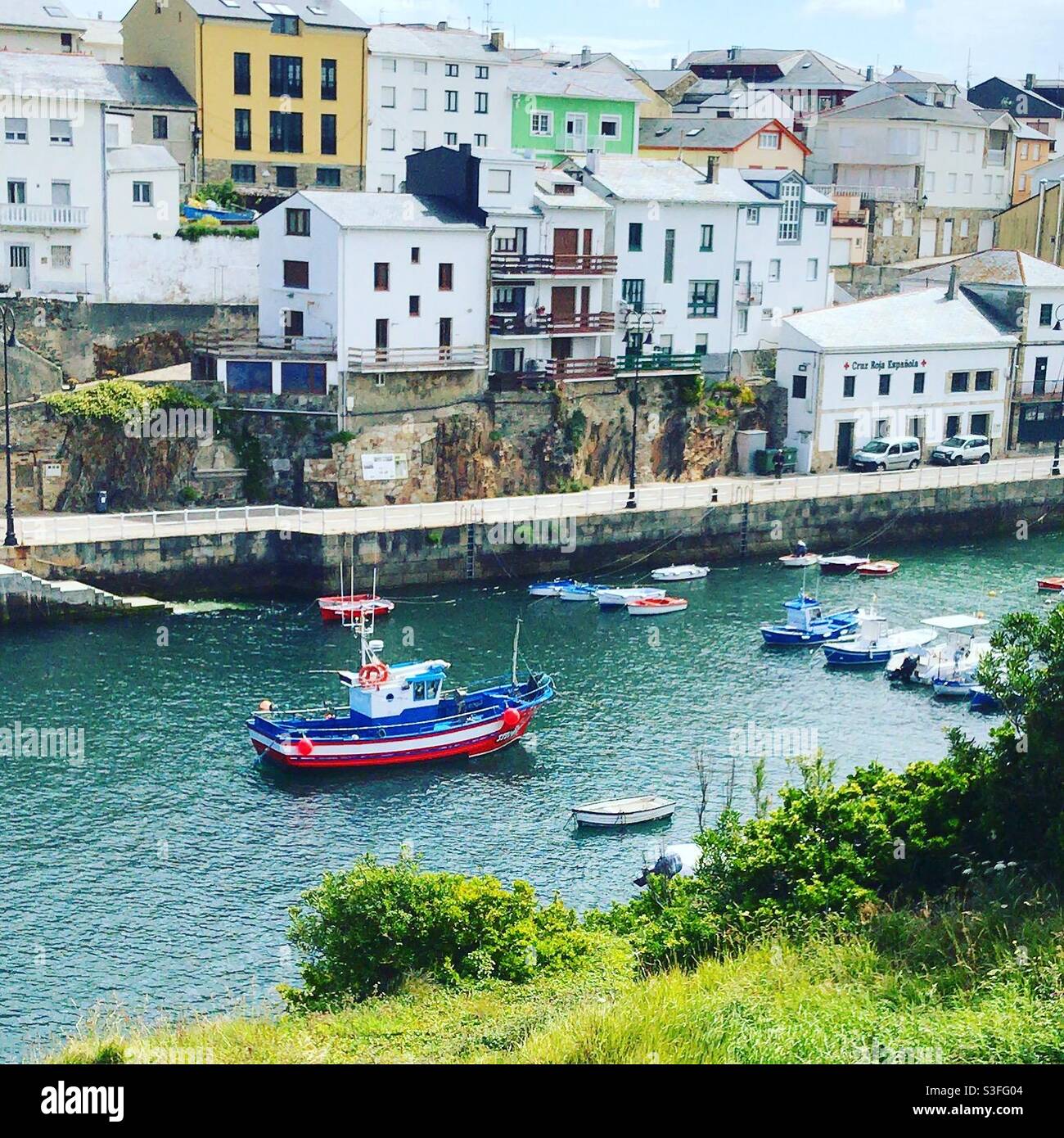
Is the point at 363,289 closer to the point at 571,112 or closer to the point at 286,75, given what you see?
the point at 286,75

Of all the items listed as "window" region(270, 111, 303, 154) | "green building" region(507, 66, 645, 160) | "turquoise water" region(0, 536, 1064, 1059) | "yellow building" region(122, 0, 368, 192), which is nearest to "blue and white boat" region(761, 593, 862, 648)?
"turquoise water" region(0, 536, 1064, 1059)

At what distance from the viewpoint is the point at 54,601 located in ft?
178

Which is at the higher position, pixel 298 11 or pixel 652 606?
pixel 298 11

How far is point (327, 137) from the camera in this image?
79.2 meters

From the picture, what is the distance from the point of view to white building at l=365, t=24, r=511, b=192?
80438 millimetres

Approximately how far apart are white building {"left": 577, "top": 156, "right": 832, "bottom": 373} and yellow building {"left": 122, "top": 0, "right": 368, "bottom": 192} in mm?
12402

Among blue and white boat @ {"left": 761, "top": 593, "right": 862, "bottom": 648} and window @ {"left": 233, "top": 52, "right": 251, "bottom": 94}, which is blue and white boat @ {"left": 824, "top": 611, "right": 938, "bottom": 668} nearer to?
blue and white boat @ {"left": 761, "top": 593, "right": 862, "bottom": 648}

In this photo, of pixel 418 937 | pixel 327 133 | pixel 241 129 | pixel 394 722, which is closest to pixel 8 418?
pixel 394 722

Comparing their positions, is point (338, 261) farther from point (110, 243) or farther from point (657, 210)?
point (657, 210)

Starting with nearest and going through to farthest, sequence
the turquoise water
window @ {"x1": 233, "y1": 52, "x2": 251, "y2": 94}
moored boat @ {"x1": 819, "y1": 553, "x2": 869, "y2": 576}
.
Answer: the turquoise water → moored boat @ {"x1": 819, "y1": 553, "x2": 869, "y2": 576} → window @ {"x1": 233, "y1": 52, "x2": 251, "y2": 94}

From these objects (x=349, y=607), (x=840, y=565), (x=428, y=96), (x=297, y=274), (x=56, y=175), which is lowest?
(x=349, y=607)

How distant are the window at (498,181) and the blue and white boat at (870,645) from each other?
23067mm

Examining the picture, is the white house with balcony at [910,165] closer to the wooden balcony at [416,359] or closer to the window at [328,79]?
the window at [328,79]

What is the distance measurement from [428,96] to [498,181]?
15.8 meters
